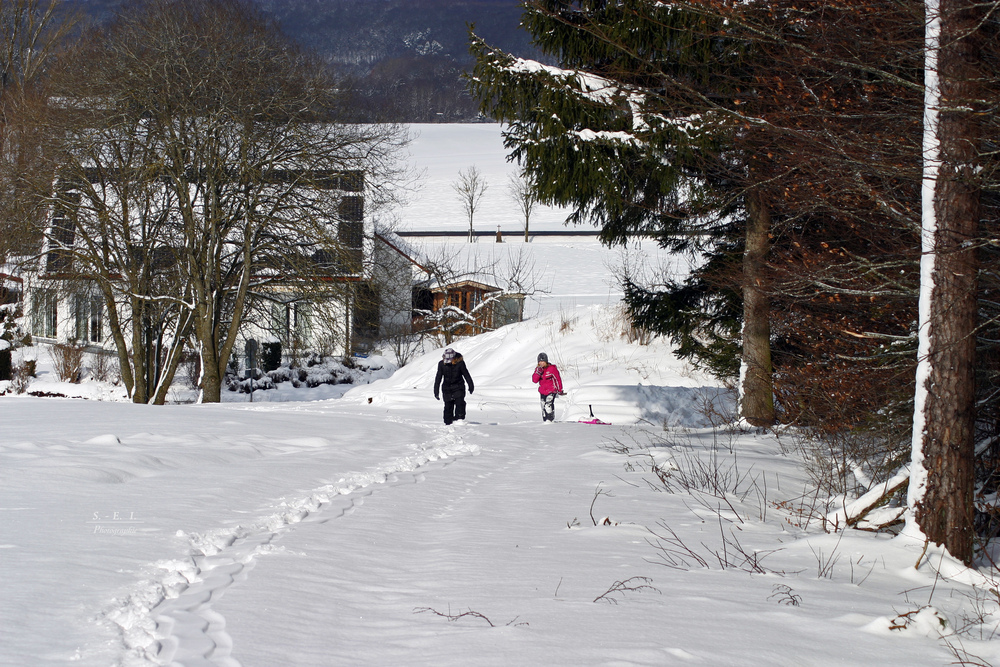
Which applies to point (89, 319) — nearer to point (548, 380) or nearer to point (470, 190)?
point (548, 380)

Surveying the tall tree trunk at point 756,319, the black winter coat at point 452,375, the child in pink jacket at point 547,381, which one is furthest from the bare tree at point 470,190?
the tall tree trunk at point 756,319

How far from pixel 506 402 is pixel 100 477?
44.8 feet

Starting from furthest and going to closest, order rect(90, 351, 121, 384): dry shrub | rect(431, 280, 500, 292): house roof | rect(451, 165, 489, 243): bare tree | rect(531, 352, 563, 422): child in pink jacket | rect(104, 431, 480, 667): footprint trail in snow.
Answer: rect(451, 165, 489, 243): bare tree → rect(431, 280, 500, 292): house roof → rect(90, 351, 121, 384): dry shrub → rect(531, 352, 563, 422): child in pink jacket → rect(104, 431, 480, 667): footprint trail in snow

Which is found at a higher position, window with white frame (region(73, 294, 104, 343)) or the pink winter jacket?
window with white frame (region(73, 294, 104, 343))

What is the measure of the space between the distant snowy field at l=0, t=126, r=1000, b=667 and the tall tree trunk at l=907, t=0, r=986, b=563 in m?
0.42

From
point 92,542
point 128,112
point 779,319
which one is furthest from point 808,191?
point 128,112

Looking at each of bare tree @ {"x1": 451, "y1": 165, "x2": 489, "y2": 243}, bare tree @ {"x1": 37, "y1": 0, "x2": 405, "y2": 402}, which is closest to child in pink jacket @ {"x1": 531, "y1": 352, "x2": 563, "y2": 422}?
bare tree @ {"x1": 37, "y1": 0, "x2": 405, "y2": 402}

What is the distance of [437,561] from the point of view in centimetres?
531

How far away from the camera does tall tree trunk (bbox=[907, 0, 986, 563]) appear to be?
6047 millimetres

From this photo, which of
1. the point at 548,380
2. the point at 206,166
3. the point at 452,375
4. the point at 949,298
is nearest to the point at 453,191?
the point at 206,166

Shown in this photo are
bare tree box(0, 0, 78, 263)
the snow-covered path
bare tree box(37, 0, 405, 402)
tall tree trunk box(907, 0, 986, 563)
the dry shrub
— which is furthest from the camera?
the dry shrub

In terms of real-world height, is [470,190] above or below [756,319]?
above

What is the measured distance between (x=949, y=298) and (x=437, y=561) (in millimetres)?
4244

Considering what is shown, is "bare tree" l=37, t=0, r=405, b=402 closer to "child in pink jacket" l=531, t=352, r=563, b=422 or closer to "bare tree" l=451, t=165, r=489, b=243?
"child in pink jacket" l=531, t=352, r=563, b=422
